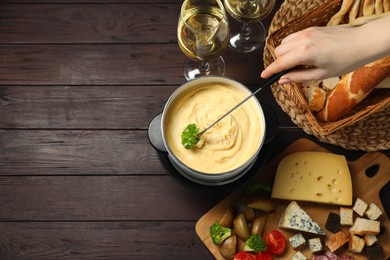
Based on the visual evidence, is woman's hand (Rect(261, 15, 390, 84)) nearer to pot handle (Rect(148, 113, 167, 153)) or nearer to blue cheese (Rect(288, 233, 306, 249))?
pot handle (Rect(148, 113, 167, 153))

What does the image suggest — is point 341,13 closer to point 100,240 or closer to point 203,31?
point 203,31

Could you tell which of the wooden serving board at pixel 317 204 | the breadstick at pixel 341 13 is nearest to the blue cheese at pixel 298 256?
the wooden serving board at pixel 317 204

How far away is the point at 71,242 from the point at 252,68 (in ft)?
2.44

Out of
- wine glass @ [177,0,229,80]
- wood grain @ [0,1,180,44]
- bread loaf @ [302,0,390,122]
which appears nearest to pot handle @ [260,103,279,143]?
bread loaf @ [302,0,390,122]

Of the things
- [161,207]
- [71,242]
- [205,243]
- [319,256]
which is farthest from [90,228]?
[319,256]

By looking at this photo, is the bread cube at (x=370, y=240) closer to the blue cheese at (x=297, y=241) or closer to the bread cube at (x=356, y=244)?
the bread cube at (x=356, y=244)

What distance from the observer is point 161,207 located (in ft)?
5.31

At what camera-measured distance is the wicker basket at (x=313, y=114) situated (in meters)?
1.49

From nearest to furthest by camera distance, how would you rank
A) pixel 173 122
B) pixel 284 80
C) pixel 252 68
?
pixel 284 80, pixel 173 122, pixel 252 68

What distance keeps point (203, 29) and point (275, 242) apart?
624mm

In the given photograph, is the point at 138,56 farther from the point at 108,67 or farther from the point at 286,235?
the point at 286,235

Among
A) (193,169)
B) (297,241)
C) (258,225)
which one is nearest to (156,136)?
(193,169)

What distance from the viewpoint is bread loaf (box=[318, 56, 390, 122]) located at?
141cm

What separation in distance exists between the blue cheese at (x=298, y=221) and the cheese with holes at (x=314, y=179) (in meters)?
0.04
